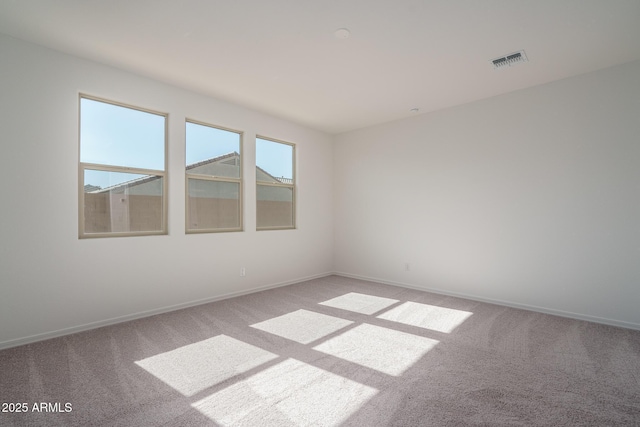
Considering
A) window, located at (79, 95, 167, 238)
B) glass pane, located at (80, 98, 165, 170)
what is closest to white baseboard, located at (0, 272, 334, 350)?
window, located at (79, 95, 167, 238)

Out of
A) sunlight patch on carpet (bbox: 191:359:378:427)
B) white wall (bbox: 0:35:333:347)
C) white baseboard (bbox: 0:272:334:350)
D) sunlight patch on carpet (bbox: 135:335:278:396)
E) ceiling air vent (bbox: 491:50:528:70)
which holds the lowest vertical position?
sunlight patch on carpet (bbox: 191:359:378:427)

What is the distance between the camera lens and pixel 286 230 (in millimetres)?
5219

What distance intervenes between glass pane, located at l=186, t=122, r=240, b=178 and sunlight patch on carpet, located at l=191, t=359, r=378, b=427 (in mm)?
2843

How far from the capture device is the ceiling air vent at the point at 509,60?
3.07 metres

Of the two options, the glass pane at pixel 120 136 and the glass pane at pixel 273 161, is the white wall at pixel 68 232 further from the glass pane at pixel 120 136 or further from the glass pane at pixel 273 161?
the glass pane at pixel 273 161

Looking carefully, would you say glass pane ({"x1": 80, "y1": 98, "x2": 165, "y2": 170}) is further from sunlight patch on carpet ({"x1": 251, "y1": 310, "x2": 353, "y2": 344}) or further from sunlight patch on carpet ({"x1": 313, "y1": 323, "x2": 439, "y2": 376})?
sunlight patch on carpet ({"x1": 313, "y1": 323, "x2": 439, "y2": 376})

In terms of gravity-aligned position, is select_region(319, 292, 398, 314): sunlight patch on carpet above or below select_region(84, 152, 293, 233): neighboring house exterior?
below

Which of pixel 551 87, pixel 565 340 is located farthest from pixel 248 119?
pixel 565 340

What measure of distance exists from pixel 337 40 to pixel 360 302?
3.14 metres

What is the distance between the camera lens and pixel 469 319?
3.51 meters

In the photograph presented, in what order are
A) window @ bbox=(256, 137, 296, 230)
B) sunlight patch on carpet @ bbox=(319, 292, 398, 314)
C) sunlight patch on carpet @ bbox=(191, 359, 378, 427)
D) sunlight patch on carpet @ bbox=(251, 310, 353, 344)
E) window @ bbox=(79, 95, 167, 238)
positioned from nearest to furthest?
sunlight patch on carpet @ bbox=(191, 359, 378, 427)
sunlight patch on carpet @ bbox=(251, 310, 353, 344)
window @ bbox=(79, 95, 167, 238)
sunlight patch on carpet @ bbox=(319, 292, 398, 314)
window @ bbox=(256, 137, 296, 230)

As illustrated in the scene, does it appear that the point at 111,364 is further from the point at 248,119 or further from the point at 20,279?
the point at 248,119

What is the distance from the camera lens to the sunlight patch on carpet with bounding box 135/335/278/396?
2.21 meters

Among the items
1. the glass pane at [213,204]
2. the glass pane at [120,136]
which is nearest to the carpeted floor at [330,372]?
the glass pane at [213,204]
